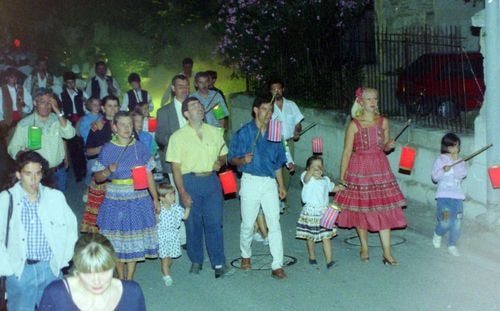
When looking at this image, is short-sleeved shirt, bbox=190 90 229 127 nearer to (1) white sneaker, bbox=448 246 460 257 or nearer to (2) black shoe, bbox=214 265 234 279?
(2) black shoe, bbox=214 265 234 279

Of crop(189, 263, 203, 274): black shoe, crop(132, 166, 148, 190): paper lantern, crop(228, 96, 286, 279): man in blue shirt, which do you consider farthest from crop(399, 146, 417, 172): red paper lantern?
crop(132, 166, 148, 190): paper lantern

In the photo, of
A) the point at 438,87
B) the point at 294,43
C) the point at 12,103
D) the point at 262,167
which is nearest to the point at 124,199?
the point at 262,167

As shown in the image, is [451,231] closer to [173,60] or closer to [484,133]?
[484,133]

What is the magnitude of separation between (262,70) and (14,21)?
11203 mm

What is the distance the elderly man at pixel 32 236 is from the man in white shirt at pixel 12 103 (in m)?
8.02

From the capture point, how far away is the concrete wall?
407 inches

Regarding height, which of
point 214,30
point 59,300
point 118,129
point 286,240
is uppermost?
point 214,30

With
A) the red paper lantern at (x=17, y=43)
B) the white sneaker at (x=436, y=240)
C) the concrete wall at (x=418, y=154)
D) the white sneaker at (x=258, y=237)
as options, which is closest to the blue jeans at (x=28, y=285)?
the white sneaker at (x=258, y=237)

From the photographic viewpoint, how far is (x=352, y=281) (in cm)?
880

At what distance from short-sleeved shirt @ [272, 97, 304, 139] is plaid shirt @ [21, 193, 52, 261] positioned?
15.9 feet

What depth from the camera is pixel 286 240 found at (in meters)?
10.6

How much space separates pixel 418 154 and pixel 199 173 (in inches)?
145

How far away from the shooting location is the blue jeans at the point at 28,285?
646cm

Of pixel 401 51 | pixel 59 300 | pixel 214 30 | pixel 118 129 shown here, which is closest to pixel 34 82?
pixel 214 30
